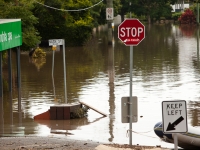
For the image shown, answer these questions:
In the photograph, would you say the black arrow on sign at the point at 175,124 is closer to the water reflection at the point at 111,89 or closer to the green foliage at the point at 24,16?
the water reflection at the point at 111,89

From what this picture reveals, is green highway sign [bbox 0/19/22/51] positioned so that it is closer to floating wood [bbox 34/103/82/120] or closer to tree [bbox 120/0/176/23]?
floating wood [bbox 34/103/82/120]

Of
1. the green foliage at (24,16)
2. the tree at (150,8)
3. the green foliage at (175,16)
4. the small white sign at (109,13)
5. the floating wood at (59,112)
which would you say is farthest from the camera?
the green foliage at (175,16)

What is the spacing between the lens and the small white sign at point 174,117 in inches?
469

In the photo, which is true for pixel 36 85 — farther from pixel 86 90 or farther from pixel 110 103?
pixel 110 103

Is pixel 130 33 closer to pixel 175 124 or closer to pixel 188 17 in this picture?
pixel 175 124

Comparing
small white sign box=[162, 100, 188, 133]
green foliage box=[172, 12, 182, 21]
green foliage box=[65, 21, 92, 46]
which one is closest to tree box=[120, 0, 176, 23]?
green foliage box=[172, 12, 182, 21]

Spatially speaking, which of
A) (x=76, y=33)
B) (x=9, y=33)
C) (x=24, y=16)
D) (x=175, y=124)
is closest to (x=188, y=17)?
(x=76, y=33)

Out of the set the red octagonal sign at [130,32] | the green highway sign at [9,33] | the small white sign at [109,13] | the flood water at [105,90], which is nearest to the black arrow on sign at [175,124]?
the red octagonal sign at [130,32]

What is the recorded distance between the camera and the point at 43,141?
15711mm

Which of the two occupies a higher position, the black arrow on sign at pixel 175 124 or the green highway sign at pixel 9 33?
the green highway sign at pixel 9 33

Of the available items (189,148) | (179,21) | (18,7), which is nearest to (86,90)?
(18,7)

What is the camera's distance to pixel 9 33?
22.2 meters

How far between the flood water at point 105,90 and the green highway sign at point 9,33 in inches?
84.5

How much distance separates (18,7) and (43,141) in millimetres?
12853
